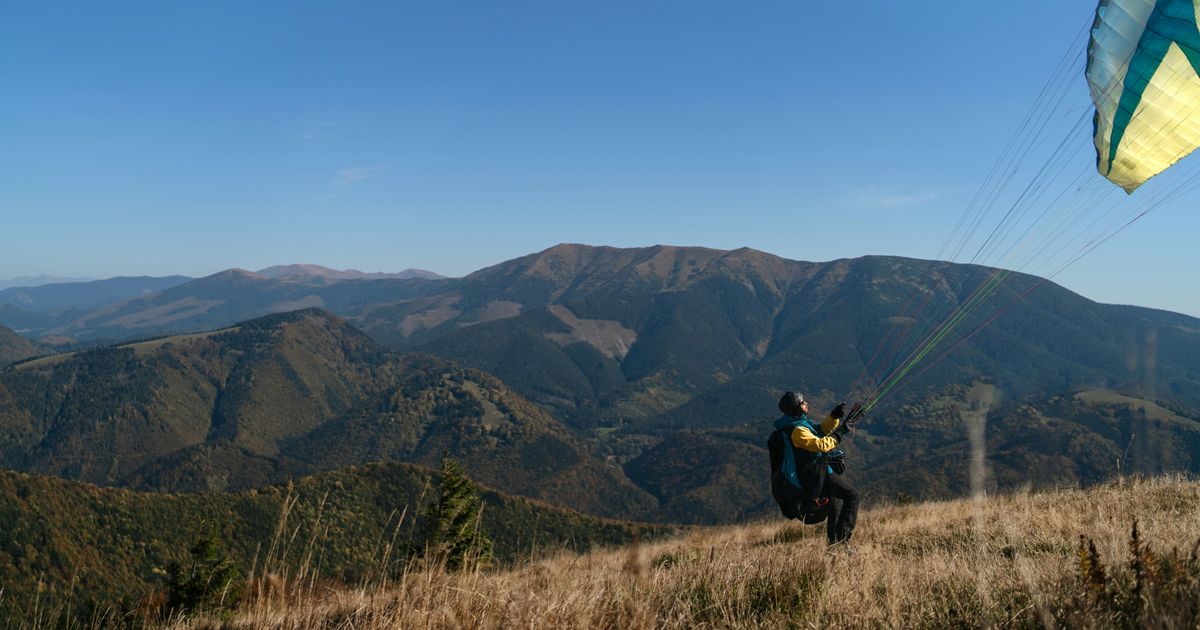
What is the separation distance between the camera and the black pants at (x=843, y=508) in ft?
26.2

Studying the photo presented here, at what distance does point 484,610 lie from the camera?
11.4 ft

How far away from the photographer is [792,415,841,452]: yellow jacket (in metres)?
7.79

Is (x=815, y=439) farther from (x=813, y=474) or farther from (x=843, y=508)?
(x=843, y=508)

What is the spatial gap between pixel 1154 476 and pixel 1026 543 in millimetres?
7837

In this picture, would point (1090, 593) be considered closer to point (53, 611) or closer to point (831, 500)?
point (831, 500)

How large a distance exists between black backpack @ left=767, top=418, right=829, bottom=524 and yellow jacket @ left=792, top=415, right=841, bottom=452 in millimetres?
134

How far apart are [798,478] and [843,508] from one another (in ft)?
2.40

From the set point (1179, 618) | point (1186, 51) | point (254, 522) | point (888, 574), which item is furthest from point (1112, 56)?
point (254, 522)

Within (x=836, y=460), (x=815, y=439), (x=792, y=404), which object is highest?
(x=792, y=404)

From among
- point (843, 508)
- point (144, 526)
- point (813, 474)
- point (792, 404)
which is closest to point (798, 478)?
point (813, 474)

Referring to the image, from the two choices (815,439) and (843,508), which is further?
(843,508)

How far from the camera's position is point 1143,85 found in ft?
28.9

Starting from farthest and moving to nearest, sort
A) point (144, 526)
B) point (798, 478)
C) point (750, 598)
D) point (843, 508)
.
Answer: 1. point (144, 526)
2. point (843, 508)
3. point (798, 478)
4. point (750, 598)

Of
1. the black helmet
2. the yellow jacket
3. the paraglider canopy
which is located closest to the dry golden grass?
the yellow jacket
